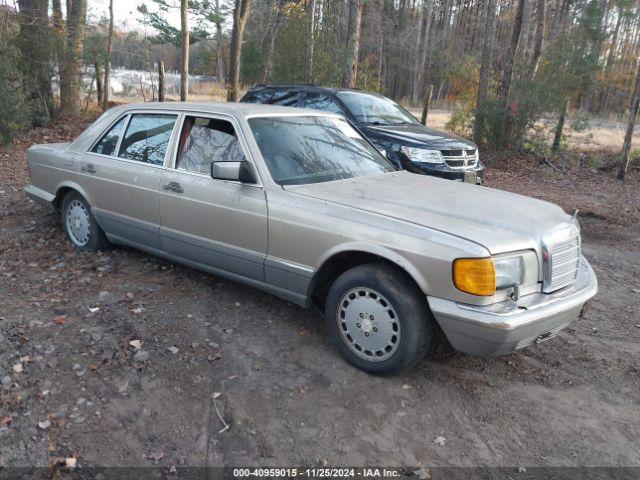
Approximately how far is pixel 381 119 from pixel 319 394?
6.34m

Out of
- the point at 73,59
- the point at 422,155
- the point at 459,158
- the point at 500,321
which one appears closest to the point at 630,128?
the point at 459,158

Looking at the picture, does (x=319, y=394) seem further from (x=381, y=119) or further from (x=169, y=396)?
(x=381, y=119)

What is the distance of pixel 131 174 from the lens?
4859 mm

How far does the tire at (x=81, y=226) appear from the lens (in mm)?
5477

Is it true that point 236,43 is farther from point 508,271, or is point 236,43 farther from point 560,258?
point 508,271

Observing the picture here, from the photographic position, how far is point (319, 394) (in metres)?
3.40

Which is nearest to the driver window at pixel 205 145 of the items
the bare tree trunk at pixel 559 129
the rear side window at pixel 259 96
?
the rear side window at pixel 259 96

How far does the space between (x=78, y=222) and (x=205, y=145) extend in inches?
78.4

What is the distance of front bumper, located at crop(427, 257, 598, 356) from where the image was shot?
3.09 m

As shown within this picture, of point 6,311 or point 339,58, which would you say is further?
point 339,58

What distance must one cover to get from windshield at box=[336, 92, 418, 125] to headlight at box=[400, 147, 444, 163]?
3.64ft

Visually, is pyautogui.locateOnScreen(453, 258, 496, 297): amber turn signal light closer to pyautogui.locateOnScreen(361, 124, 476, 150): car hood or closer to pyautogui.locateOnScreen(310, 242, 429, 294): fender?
pyautogui.locateOnScreen(310, 242, 429, 294): fender

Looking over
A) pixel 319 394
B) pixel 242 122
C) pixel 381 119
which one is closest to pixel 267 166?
pixel 242 122

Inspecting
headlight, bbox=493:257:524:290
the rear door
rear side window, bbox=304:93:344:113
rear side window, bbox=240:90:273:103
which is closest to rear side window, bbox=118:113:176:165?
the rear door
